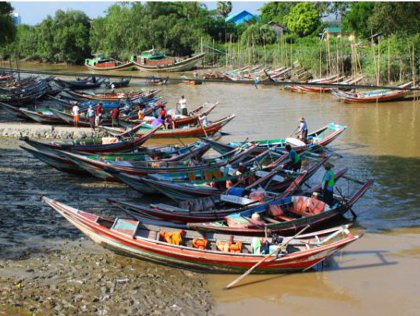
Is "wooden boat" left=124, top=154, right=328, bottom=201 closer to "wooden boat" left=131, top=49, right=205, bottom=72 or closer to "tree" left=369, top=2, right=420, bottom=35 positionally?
"tree" left=369, top=2, right=420, bottom=35

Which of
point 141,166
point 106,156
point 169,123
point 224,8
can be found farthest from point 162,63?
point 141,166

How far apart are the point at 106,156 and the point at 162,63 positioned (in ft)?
148

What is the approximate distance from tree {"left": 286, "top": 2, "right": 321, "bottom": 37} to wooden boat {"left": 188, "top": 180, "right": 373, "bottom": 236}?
56825mm

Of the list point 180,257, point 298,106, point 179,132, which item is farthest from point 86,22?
point 180,257

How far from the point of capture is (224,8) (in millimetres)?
90188

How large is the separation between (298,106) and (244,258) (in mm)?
23283

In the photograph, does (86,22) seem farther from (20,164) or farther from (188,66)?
(20,164)

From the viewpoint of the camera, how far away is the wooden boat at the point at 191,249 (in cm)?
861

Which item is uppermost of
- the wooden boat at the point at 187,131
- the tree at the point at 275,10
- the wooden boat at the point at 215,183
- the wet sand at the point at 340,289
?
the tree at the point at 275,10

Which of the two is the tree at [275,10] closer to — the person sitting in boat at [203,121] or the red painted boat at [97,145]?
the person sitting in boat at [203,121]

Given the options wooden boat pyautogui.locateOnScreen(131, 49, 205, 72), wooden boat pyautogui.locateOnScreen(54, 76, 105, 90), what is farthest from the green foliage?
wooden boat pyautogui.locateOnScreen(54, 76, 105, 90)

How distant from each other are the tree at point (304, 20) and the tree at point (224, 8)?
82.3ft

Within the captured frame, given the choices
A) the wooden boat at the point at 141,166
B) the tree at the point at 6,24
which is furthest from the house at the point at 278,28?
the wooden boat at the point at 141,166

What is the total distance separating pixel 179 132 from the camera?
21.0m
